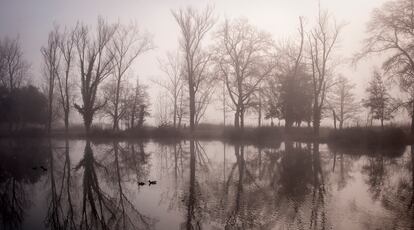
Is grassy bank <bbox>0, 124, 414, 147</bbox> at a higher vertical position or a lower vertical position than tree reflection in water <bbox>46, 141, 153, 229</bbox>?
higher

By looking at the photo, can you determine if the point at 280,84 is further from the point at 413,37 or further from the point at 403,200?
the point at 403,200

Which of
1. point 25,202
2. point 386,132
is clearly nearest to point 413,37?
point 386,132

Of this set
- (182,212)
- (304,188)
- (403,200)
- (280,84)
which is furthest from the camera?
(280,84)

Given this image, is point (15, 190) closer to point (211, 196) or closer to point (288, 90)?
point (211, 196)

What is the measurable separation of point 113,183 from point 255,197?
4.76m

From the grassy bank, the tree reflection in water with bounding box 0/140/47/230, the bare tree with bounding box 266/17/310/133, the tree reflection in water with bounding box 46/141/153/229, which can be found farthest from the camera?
the bare tree with bounding box 266/17/310/133

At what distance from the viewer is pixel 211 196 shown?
998 centimetres

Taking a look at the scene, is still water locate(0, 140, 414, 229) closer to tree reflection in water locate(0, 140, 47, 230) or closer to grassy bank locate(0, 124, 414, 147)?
tree reflection in water locate(0, 140, 47, 230)

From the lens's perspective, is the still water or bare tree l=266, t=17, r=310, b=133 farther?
bare tree l=266, t=17, r=310, b=133

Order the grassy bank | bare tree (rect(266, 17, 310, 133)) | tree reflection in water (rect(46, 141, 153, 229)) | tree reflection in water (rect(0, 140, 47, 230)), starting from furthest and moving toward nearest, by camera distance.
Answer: bare tree (rect(266, 17, 310, 133)) < the grassy bank < tree reflection in water (rect(0, 140, 47, 230)) < tree reflection in water (rect(46, 141, 153, 229))

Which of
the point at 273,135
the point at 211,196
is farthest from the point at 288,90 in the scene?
the point at 211,196

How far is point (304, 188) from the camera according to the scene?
36.4ft

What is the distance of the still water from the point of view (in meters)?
7.55

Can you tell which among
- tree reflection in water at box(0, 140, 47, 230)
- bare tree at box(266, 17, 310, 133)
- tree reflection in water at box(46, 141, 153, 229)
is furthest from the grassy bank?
tree reflection in water at box(0, 140, 47, 230)
